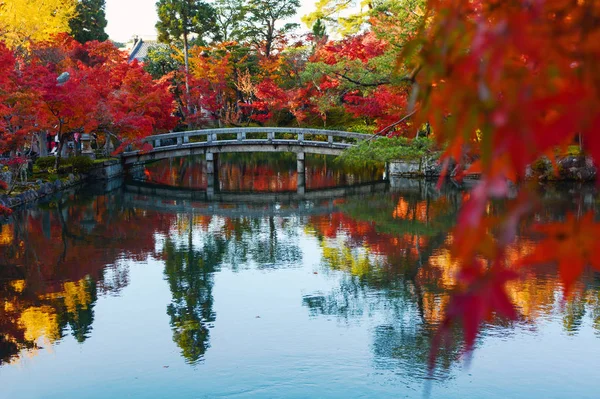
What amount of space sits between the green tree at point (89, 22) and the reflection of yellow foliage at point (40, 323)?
2627 cm

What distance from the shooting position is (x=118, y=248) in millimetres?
11883

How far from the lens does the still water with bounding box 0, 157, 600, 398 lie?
6.10 meters

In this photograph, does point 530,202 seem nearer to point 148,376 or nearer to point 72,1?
point 148,376

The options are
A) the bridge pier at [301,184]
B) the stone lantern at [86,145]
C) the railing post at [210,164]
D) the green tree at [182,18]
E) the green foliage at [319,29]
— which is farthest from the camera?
the green foliage at [319,29]

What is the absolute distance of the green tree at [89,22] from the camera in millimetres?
32122

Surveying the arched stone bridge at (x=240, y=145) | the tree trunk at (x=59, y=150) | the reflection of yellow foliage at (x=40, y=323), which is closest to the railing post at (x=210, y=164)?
the arched stone bridge at (x=240, y=145)

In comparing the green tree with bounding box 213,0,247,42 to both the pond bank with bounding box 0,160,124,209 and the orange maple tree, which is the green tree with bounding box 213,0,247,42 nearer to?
the pond bank with bounding box 0,160,124,209

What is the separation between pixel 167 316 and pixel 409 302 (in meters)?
2.92

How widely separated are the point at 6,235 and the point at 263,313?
698 cm

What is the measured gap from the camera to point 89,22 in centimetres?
3281

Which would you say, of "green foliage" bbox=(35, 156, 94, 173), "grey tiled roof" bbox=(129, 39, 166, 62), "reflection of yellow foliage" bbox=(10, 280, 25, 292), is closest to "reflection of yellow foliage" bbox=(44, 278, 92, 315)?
"reflection of yellow foliage" bbox=(10, 280, 25, 292)

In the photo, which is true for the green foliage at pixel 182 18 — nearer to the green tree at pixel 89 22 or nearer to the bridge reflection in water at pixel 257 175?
the green tree at pixel 89 22

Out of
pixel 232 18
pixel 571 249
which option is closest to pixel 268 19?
pixel 232 18

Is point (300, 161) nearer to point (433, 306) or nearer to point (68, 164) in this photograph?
point (68, 164)
